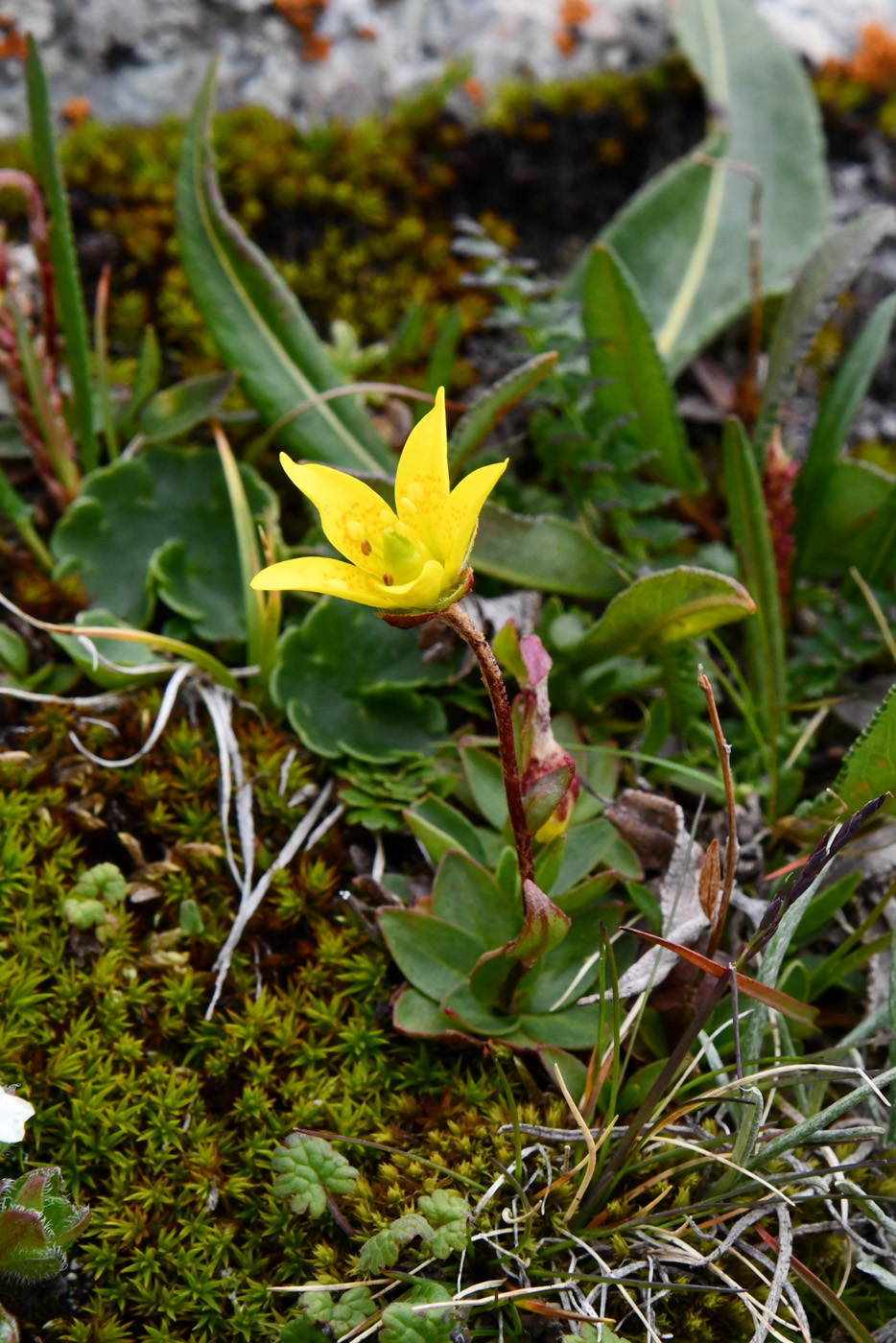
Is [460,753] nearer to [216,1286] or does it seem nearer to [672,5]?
[216,1286]

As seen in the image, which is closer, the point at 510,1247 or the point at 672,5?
the point at 510,1247

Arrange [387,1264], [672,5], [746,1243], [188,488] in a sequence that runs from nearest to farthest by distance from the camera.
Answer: [387,1264] → [746,1243] → [188,488] → [672,5]

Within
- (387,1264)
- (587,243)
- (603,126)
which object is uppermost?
(603,126)

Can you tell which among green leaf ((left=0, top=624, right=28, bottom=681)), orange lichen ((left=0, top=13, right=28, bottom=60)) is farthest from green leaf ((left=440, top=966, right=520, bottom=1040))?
orange lichen ((left=0, top=13, right=28, bottom=60))

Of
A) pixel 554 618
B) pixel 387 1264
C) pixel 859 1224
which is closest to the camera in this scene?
pixel 387 1264

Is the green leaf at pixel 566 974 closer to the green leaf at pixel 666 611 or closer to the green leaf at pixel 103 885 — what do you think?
the green leaf at pixel 666 611

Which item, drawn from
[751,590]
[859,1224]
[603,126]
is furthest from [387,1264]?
[603,126]

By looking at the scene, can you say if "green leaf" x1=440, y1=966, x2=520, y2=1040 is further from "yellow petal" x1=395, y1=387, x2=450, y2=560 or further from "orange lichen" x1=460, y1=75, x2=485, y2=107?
"orange lichen" x1=460, y1=75, x2=485, y2=107
